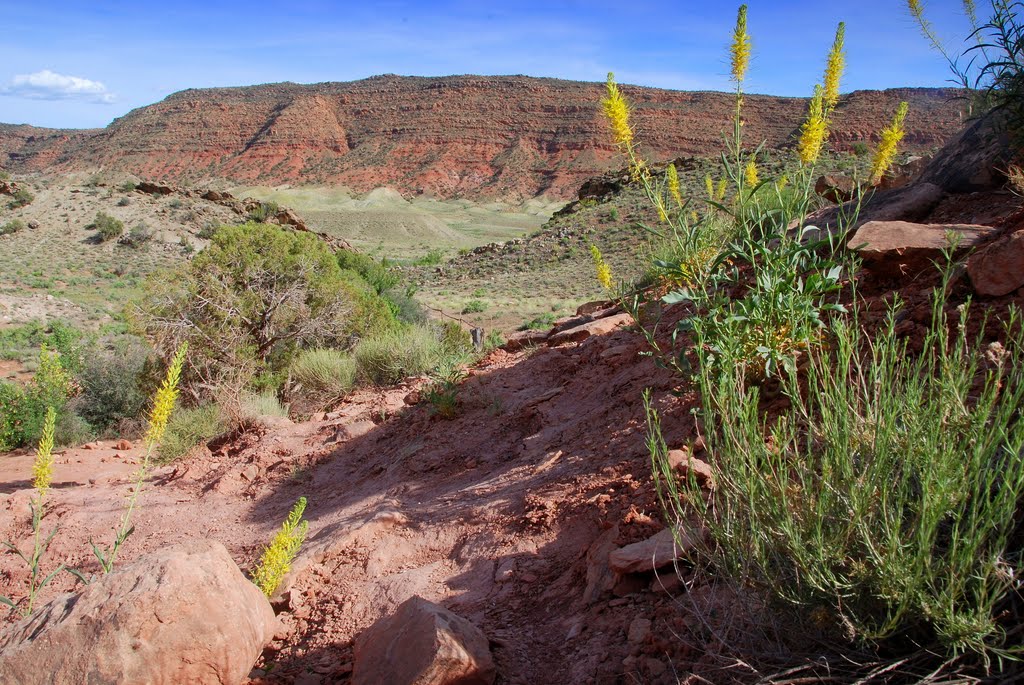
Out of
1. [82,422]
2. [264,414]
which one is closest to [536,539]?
[264,414]

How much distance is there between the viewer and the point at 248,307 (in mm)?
11273

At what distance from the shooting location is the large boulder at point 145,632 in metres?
2.56

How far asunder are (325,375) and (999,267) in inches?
302

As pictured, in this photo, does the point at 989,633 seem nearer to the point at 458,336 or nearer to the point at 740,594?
the point at 740,594

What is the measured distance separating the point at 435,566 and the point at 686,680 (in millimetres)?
2051

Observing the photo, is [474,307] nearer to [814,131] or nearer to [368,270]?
[368,270]

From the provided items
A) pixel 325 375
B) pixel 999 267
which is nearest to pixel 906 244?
pixel 999 267

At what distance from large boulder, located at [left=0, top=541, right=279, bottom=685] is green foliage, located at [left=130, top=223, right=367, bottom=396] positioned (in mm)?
7685

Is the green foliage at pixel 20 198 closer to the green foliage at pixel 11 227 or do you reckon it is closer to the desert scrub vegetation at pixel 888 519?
the green foliage at pixel 11 227

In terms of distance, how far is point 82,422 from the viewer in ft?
36.0

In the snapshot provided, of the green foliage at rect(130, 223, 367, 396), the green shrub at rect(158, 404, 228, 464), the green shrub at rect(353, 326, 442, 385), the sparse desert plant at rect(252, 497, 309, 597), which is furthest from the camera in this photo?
the green foliage at rect(130, 223, 367, 396)

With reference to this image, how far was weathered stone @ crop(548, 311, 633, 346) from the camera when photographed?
7.36 meters

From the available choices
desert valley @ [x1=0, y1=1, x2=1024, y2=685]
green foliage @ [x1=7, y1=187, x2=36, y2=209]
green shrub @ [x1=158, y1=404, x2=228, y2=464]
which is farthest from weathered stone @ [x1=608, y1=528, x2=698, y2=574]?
green foliage @ [x1=7, y1=187, x2=36, y2=209]

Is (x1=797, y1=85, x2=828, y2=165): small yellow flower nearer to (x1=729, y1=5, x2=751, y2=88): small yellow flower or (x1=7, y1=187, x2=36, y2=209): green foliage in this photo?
(x1=729, y1=5, x2=751, y2=88): small yellow flower
